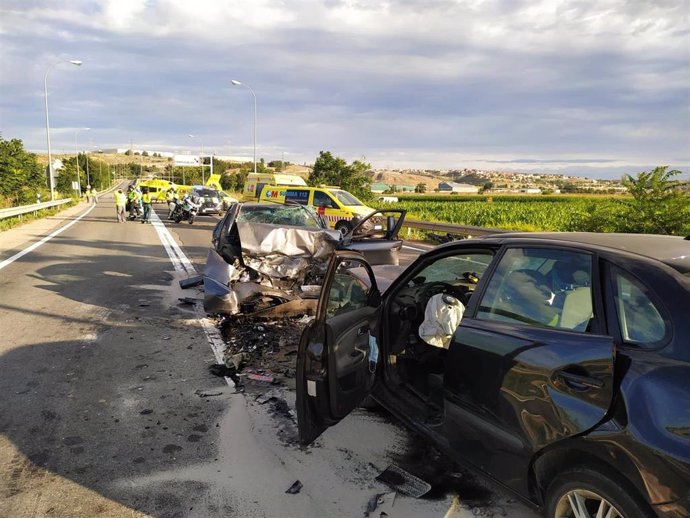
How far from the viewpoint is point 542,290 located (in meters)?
2.72

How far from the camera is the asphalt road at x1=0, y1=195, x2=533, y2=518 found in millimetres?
2965

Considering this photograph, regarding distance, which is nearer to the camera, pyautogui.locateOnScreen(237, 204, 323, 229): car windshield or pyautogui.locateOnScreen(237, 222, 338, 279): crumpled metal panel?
pyautogui.locateOnScreen(237, 222, 338, 279): crumpled metal panel

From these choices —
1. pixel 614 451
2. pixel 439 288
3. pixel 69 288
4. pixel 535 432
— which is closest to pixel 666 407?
pixel 614 451

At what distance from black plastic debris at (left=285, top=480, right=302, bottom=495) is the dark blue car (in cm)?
36

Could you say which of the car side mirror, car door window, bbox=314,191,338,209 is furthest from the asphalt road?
car door window, bbox=314,191,338,209

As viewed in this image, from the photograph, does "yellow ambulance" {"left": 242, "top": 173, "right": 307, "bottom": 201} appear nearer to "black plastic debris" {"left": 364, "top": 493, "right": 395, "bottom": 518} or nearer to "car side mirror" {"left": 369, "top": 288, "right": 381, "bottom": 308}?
"car side mirror" {"left": 369, "top": 288, "right": 381, "bottom": 308}

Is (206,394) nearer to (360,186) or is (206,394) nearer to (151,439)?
(151,439)

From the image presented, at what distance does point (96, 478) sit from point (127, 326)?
3.64 m

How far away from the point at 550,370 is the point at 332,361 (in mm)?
1219

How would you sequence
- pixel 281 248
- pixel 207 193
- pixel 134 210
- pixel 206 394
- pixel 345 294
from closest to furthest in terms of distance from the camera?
1. pixel 345 294
2. pixel 206 394
3. pixel 281 248
4. pixel 134 210
5. pixel 207 193


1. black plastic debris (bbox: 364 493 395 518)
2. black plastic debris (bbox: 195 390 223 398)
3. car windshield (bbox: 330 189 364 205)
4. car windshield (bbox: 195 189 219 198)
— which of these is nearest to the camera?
black plastic debris (bbox: 364 493 395 518)

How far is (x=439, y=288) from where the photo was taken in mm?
4027

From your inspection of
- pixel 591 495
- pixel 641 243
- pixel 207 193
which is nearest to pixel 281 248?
pixel 641 243

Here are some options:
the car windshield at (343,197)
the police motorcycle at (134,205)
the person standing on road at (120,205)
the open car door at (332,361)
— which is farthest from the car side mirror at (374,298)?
the police motorcycle at (134,205)
